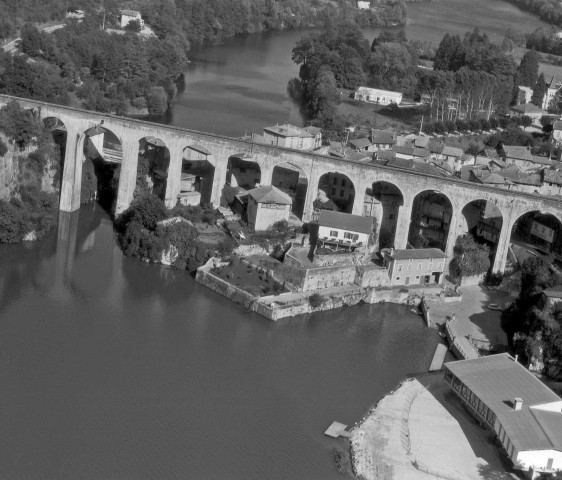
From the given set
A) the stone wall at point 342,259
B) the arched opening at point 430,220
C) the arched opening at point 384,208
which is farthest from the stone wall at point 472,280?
the arched opening at point 384,208

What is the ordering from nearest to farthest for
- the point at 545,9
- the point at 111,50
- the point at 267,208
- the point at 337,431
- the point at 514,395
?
1. the point at 337,431
2. the point at 514,395
3. the point at 267,208
4. the point at 111,50
5. the point at 545,9

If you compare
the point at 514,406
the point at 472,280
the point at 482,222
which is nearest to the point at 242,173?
the point at 482,222

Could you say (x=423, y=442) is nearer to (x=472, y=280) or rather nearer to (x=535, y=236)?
(x=472, y=280)

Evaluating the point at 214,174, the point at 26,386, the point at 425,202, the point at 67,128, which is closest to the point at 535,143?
the point at 425,202

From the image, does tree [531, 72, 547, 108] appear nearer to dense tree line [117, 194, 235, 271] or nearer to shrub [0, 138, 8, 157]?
dense tree line [117, 194, 235, 271]

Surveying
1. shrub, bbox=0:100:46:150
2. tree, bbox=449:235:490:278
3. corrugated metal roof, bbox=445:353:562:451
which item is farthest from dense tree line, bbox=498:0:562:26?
corrugated metal roof, bbox=445:353:562:451

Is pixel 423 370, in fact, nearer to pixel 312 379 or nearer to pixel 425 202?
pixel 312 379
